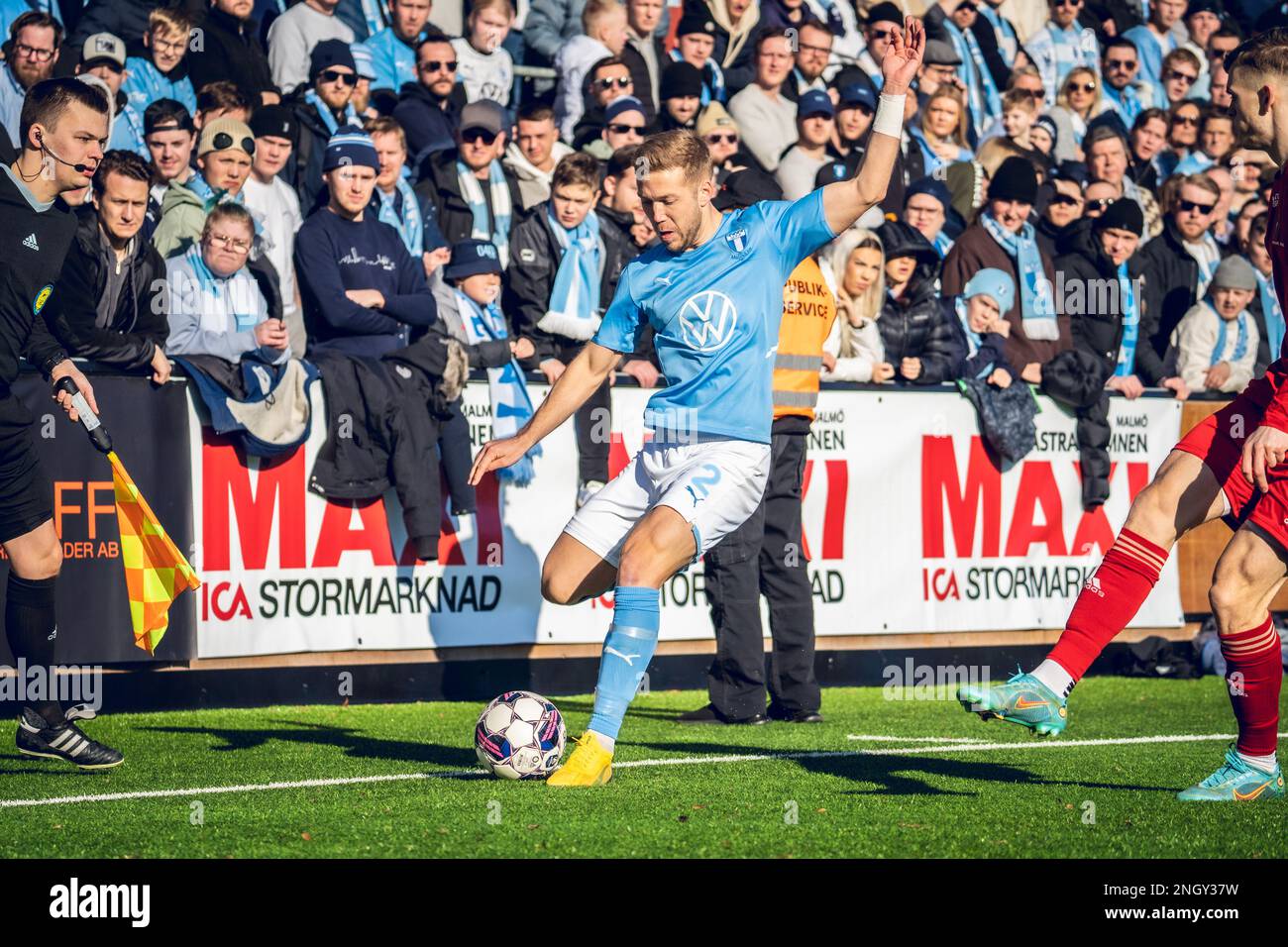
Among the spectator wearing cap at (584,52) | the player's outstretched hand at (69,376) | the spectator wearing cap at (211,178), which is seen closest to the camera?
the player's outstretched hand at (69,376)

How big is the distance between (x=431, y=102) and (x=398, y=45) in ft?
3.41

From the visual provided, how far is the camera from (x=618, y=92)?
13.8 meters

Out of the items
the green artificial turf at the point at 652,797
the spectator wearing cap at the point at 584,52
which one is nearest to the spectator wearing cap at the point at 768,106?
the spectator wearing cap at the point at 584,52

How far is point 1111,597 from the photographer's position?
670 cm

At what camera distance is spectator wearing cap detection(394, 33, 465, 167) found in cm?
1283

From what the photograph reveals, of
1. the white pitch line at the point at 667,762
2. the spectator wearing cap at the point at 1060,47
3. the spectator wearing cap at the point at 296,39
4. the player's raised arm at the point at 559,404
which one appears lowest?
the white pitch line at the point at 667,762

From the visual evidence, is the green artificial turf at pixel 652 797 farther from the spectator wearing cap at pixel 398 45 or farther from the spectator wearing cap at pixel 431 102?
the spectator wearing cap at pixel 398 45

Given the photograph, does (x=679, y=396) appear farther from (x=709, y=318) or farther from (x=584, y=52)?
(x=584, y=52)

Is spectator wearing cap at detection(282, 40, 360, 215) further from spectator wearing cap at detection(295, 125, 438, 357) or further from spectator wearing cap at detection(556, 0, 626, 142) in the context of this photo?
spectator wearing cap at detection(556, 0, 626, 142)

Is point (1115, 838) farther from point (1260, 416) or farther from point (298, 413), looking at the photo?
point (298, 413)

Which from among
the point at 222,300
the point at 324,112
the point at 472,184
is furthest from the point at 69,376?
the point at 472,184

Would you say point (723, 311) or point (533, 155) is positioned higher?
point (533, 155)

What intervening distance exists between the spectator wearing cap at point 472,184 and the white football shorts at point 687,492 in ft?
16.9

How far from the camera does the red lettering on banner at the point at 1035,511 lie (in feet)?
42.8
